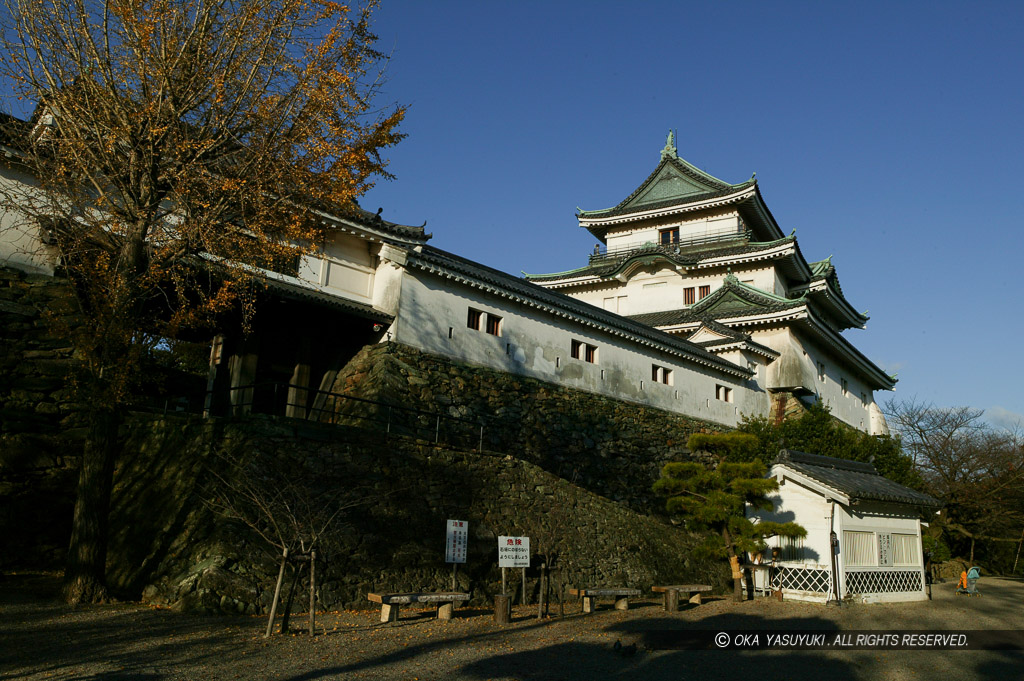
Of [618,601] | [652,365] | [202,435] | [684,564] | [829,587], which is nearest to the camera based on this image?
[202,435]

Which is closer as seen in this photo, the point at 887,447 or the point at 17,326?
the point at 17,326

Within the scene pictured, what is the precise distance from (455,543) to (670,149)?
3475 centimetres

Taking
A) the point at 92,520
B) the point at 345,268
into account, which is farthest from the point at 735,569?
the point at 92,520

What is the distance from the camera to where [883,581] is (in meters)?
17.7

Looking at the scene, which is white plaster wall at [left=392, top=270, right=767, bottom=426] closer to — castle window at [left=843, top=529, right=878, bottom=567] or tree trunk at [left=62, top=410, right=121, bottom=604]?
tree trunk at [left=62, top=410, right=121, bottom=604]

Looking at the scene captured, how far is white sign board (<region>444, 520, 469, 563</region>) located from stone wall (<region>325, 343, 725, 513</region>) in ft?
16.4

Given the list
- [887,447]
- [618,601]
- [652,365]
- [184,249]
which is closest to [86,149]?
[184,249]

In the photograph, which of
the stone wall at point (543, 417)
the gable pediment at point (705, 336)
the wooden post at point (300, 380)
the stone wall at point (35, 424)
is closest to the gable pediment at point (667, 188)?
the gable pediment at point (705, 336)

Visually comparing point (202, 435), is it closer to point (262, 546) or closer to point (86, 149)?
point (262, 546)

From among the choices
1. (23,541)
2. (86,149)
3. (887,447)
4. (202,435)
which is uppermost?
(86,149)

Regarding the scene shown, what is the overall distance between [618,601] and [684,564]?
4.17 meters

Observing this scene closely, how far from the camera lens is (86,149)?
1089cm

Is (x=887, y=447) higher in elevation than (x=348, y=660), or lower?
higher

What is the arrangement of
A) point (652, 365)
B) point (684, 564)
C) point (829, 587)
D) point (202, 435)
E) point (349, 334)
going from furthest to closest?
point (652, 365) → point (349, 334) → point (684, 564) → point (829, 587) → point (202, 435)
